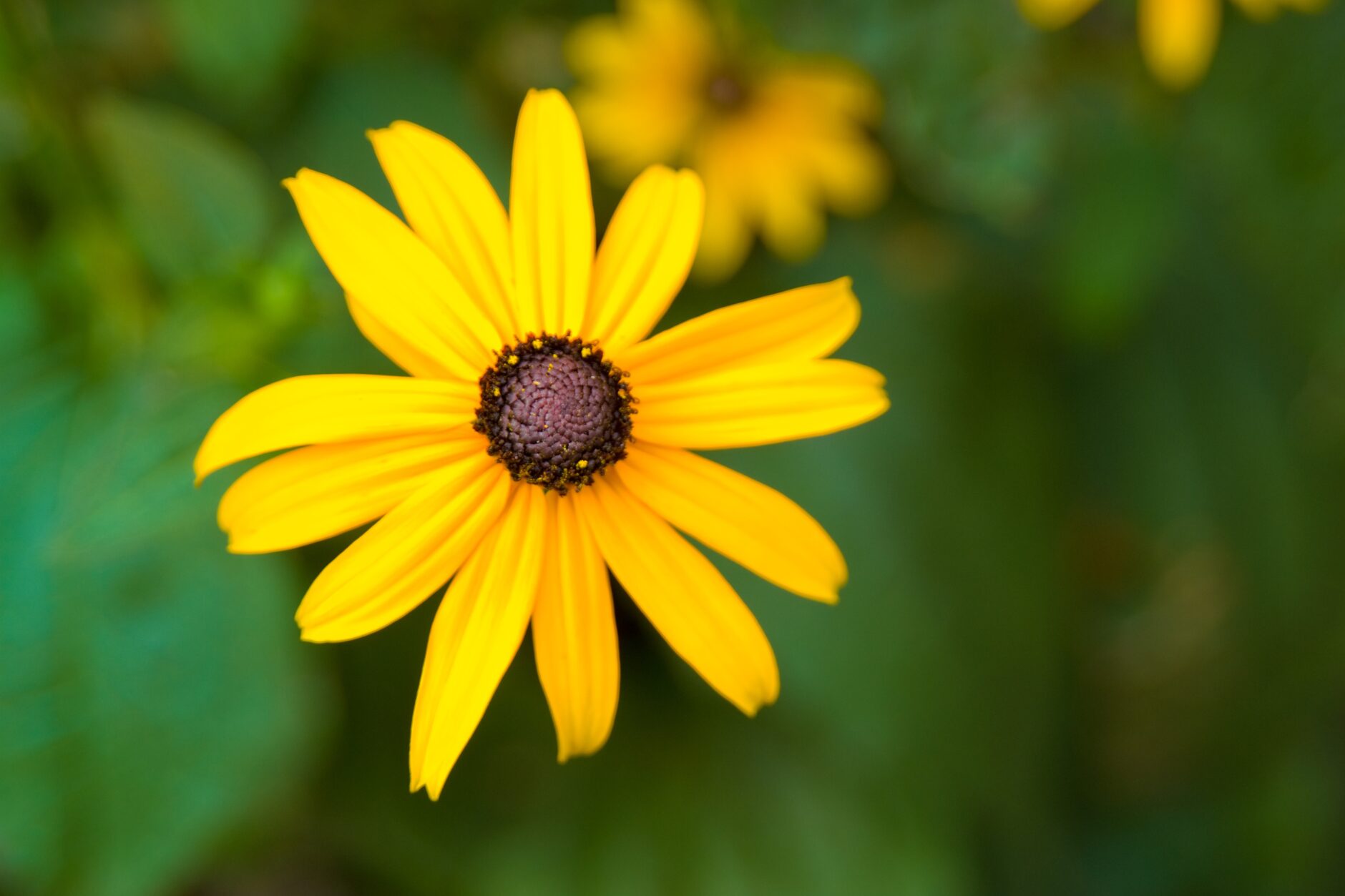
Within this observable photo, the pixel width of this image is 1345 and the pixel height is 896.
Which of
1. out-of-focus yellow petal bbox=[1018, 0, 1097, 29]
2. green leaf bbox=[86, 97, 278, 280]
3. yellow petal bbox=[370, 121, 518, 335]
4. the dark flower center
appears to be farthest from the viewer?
the dark flower center

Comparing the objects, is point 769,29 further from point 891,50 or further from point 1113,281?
point 1113,281

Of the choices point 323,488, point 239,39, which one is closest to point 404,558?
point 323,488

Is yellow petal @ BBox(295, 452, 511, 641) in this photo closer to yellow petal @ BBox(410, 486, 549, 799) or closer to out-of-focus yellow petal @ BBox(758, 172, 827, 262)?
yellow petal @ BBox(410, 486, 549, 799)

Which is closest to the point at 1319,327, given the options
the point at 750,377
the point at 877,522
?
the point at 877,522

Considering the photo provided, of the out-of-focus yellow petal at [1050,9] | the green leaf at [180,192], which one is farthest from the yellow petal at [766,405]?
the out-of-focus yellow petal at [1050,9]

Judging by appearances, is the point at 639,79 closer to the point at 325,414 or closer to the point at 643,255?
the point at 643,255

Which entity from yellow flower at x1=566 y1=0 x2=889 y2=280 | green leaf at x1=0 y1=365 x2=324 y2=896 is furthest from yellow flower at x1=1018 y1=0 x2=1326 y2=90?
green leaf at x1=0 y1=365 x2=324 y2=896
